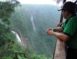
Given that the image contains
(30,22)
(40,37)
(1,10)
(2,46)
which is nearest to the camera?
(1,10)

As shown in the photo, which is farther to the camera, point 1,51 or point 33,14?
point 33,14

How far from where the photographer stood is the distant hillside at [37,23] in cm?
1352

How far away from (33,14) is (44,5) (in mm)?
1884

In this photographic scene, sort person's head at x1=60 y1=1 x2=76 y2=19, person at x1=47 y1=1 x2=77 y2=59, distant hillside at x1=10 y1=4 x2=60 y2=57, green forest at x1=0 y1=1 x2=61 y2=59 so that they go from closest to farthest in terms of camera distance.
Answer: person at x1=47 y1=1 x2=77 y2=59
person's head at x1=60 y1=1 x2=76 y2=19
green forest at x1=0 y1=1 x2=61 y2=59
distant hillside at x1=10 y1=4 x2=60 y2=57

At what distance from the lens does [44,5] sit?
743 inches

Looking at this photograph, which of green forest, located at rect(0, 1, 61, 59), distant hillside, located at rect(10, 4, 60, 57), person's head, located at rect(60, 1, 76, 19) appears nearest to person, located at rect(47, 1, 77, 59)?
person's head, located at rect(60, 1, 76, 19)

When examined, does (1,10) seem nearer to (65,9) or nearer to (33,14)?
(65,9)

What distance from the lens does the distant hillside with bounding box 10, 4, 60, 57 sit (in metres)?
13.5

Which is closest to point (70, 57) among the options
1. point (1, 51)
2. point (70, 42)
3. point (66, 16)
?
point (70, 42)

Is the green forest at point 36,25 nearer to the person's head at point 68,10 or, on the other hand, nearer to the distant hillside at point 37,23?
the distant hillside at point 37,23

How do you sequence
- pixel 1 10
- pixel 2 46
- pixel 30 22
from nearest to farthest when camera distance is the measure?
pixel 1 10, pixel 2 46, pixel 30 22

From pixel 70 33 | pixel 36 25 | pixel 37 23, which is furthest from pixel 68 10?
pixel 36 25

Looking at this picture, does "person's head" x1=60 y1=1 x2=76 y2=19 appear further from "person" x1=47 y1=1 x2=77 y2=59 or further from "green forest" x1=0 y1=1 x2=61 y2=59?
"green forest" x1=0 y1=1 x2=61 y2=59

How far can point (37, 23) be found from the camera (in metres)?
17.4
